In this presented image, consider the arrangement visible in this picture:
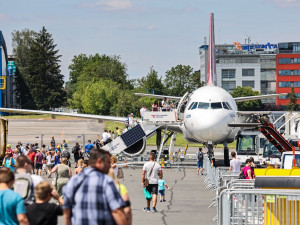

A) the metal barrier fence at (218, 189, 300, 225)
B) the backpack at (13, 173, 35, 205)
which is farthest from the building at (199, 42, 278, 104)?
the backpack at (13, 173, 35, 205)

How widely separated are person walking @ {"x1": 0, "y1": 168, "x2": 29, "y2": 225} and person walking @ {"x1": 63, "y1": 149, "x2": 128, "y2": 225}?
0.68 metres

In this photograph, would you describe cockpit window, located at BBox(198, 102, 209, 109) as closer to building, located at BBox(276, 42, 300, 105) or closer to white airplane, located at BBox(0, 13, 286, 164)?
white airplane, located at BBox(0, 13, 286, 164)

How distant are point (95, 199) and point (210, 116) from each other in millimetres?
23555

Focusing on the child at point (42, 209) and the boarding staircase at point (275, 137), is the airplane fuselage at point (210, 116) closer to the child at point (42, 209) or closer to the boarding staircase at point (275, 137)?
the boarding staircase at point (275, 137)

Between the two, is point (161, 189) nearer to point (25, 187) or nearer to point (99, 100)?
point (25, 187)

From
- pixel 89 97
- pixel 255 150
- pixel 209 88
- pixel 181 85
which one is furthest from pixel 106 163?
pixel 181 85

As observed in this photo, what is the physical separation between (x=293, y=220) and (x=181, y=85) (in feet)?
452

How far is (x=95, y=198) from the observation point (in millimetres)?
7789

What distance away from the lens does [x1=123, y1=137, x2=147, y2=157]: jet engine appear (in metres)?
35.1

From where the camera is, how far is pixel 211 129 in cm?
3102

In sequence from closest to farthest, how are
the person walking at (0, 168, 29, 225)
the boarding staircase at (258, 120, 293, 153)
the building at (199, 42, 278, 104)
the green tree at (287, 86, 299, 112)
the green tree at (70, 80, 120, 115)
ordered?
the person walking at (0, 168, 29, 225) → the boarding staircase at (258, 120, 293, 153) → the green tree at (70, 80, 120, 115) → the green tree at (287, 86, 299, 112) → the building at (199, 42, 278, 104)

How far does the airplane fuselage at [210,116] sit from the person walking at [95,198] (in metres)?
23.1

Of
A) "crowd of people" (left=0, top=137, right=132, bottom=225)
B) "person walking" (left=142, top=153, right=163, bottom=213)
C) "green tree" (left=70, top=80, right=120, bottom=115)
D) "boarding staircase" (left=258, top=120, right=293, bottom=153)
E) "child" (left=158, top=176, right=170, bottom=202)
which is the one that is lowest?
"child" (left=158, top=176, right=170, bottom=202)

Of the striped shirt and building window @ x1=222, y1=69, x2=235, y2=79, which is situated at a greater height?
building window @ x1=222, y1=69, x2=235, y2=79
